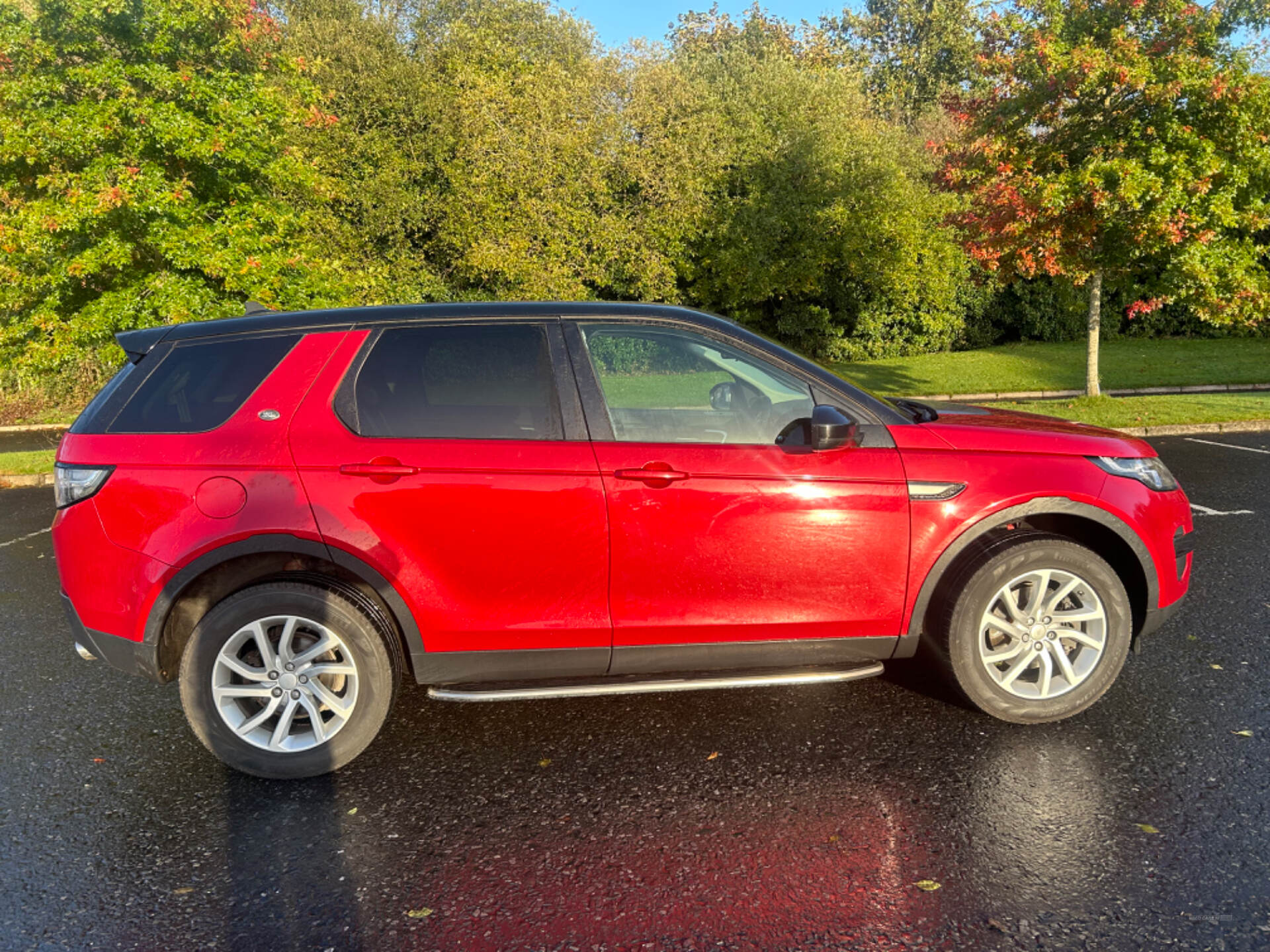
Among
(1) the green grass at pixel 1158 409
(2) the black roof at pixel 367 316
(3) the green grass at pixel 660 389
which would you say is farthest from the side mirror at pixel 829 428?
(1) the green grass at pixel 1158 409

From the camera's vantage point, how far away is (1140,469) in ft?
13.1

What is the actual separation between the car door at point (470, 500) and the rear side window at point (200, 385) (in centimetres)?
27

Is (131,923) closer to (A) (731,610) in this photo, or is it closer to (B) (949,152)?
(A) (731,610)

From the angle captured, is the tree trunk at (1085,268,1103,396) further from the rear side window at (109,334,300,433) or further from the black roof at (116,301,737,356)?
the rear side window at (109,334,300,433)

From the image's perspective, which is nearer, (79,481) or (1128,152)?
(79,481)

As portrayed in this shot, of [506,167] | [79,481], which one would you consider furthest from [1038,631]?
[506,167]

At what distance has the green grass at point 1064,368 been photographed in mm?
19109

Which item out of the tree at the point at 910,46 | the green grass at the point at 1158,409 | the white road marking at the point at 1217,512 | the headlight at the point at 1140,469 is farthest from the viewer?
the tree at the point at 910,46

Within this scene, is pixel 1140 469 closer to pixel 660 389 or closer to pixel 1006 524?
pixel 1006 524

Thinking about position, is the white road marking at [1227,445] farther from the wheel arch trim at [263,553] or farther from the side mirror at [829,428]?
the wheel arch trim at [263,553]

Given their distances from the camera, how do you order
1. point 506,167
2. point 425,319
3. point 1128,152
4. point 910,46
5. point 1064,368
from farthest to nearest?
point 910,46
point 1064,368
point 506,167
point 1128,152
point 425,319

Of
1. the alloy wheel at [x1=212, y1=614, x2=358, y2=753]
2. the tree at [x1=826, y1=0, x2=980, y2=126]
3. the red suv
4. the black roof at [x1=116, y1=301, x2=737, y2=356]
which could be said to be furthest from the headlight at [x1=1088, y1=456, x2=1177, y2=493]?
the tree at [x1=826, y1=0, x2=980, y2=126]

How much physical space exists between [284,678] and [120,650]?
0.66m

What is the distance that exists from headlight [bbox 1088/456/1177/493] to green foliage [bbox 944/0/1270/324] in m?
9.78
